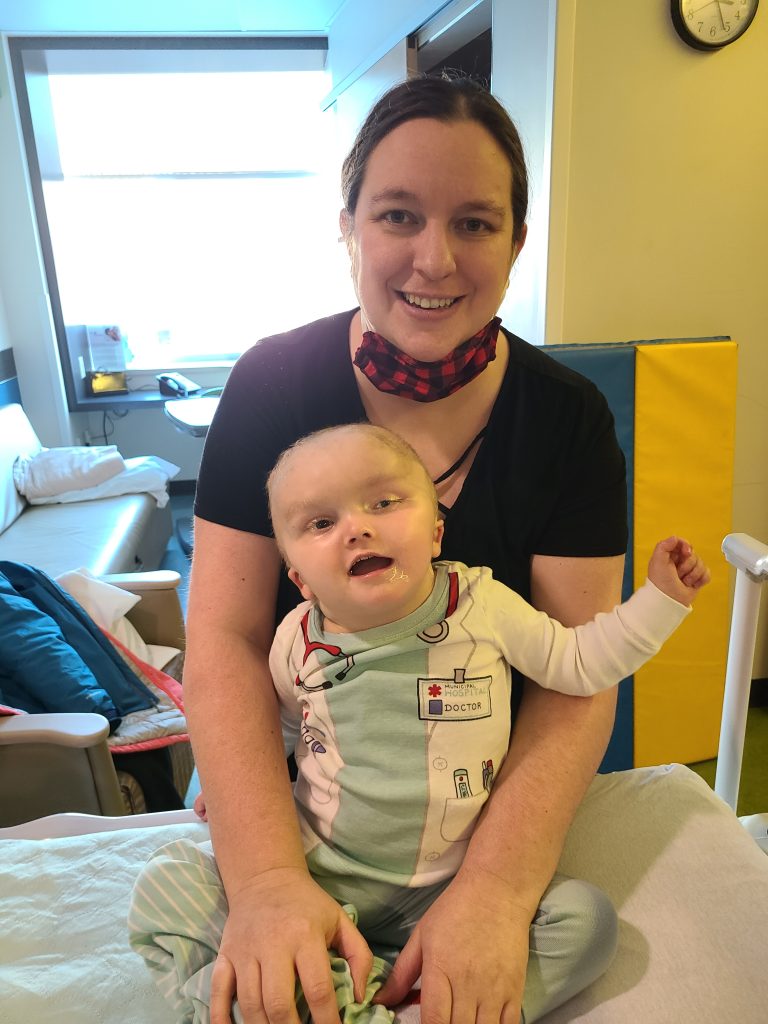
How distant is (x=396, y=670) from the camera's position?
34.2 inches

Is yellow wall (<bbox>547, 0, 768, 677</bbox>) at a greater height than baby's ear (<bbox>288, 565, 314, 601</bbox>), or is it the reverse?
yellow wall (<bbox>547, 0, 768, 677</bbox>)

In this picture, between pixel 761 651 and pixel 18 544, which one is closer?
pixel 761 651

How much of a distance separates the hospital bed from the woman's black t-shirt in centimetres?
36

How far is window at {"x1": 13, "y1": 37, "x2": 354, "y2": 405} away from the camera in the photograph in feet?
15.6

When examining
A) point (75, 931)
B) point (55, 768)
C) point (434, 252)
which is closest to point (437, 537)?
point (434, 252)

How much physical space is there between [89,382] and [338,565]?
193 inches

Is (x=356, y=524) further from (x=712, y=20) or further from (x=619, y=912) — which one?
(x=712, y=20)

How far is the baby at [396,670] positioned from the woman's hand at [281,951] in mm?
53

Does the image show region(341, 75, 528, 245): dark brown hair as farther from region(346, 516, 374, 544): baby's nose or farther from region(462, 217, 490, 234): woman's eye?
region(346, 516, 374, 544): baby's nose

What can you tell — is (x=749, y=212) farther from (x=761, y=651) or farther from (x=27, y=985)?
(x=27, y=985)

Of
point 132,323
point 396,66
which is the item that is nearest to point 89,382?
point 132,323

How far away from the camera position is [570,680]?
2.83 ft

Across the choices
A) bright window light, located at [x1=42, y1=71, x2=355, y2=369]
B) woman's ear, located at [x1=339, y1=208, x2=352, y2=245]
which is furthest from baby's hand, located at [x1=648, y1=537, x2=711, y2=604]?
bright window light, located at [x1=42, y1=71, x2=355, y2=369]

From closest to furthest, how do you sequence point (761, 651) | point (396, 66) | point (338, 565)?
point (338, 565) < point (761, 651) < point (396, 66)
